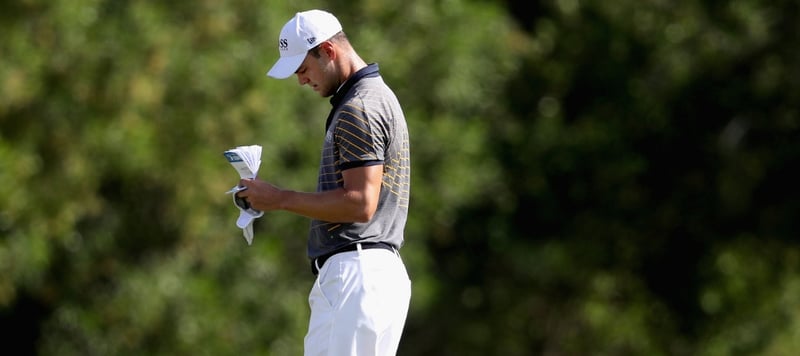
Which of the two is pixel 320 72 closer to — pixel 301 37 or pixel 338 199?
pixel 301 37

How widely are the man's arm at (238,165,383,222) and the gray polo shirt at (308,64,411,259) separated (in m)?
0.05

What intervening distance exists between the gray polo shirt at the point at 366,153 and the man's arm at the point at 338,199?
49 millimetres

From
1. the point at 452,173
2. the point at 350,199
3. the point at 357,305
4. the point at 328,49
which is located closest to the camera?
the point at 350,199

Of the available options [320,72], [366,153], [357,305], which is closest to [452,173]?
[320,72]

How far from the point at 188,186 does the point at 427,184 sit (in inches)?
130

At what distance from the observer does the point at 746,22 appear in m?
17.0

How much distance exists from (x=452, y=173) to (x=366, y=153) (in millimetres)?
11584

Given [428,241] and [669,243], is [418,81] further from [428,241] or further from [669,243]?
[669,243]

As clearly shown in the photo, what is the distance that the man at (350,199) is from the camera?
5039 millimetres

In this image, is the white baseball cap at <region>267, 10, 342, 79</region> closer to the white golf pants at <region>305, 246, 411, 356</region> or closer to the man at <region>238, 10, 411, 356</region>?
the man at <region>238, 10, 411, 356</region>

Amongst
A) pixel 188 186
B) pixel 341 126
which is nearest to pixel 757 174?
pixel 188 186

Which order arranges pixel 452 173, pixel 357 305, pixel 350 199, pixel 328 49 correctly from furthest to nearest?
pixel 452 173 < pixel 328 49 < pixel 357 305 < pixel 350 199

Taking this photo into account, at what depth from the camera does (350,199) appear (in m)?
5.01

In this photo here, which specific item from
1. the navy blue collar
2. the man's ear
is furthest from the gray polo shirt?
the man's ear
